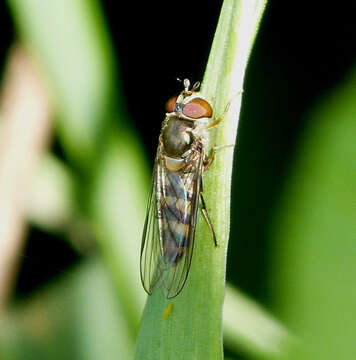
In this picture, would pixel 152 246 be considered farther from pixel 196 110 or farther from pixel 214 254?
pixel 214 254

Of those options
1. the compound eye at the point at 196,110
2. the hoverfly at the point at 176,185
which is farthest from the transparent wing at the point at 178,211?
the compound eye at the point at 196,110

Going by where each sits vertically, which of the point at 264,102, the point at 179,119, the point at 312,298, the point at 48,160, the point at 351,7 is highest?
the point at 351,7

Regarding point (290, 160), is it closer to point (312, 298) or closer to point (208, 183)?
point (312, 298)

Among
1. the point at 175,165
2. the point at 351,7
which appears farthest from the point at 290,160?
the point at 351,7

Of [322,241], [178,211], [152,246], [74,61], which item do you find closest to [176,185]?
[178,211]

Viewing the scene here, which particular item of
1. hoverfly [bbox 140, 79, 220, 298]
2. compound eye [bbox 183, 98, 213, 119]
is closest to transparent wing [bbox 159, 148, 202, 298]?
hoverfly [bbox 140, 79, 220, 298]

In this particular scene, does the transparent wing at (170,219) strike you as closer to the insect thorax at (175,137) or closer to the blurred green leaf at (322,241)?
the insect thorax at (175,137)

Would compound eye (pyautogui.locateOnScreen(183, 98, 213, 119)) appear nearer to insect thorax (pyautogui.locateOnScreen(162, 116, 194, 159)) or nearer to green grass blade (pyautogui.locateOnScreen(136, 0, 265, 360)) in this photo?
insect thorax (pyautogui.locateOnScreen(162, 116, 194, 159))
